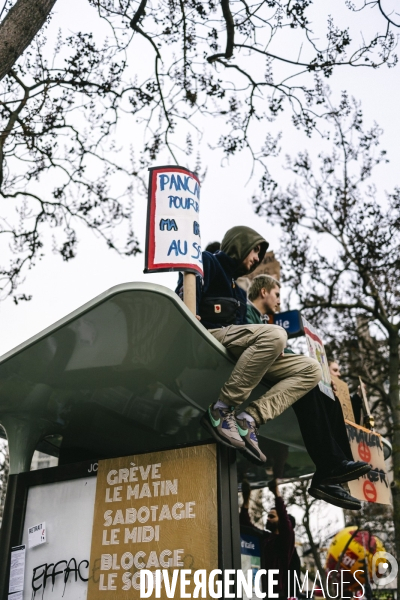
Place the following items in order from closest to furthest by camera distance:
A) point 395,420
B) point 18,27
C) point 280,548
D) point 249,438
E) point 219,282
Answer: point 249,438, point 219,282, point 18,27, point 280,548, point 395,420

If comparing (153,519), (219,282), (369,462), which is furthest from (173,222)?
(369,462)

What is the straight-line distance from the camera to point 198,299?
4629mm

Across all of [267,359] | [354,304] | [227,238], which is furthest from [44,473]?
[354,304]

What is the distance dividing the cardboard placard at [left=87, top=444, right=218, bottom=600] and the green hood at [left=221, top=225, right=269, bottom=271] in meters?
1.67

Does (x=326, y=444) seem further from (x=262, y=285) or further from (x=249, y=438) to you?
(x=262, y=285)

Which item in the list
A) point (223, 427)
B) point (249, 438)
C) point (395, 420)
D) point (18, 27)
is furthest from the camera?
point (395, 420)

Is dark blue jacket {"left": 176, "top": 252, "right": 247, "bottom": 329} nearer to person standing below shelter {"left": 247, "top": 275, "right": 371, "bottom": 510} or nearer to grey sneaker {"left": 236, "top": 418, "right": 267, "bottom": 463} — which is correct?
person standing below shelter {"left": 247, "top": 275, "right": 371, "bottom": 510}

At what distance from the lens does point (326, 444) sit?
4.43 metres

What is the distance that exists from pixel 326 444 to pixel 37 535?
7.30 ft

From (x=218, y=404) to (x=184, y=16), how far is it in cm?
674

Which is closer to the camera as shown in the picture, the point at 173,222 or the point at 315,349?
the point at 173,222

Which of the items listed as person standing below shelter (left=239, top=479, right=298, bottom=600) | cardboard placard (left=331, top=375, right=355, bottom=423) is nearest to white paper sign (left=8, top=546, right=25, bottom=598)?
person standing below shelter (left=239, top=479, right=298, bottom=600)

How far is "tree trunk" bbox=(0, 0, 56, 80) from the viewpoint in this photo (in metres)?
5.20

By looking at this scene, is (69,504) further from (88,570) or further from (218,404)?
(218,404)
